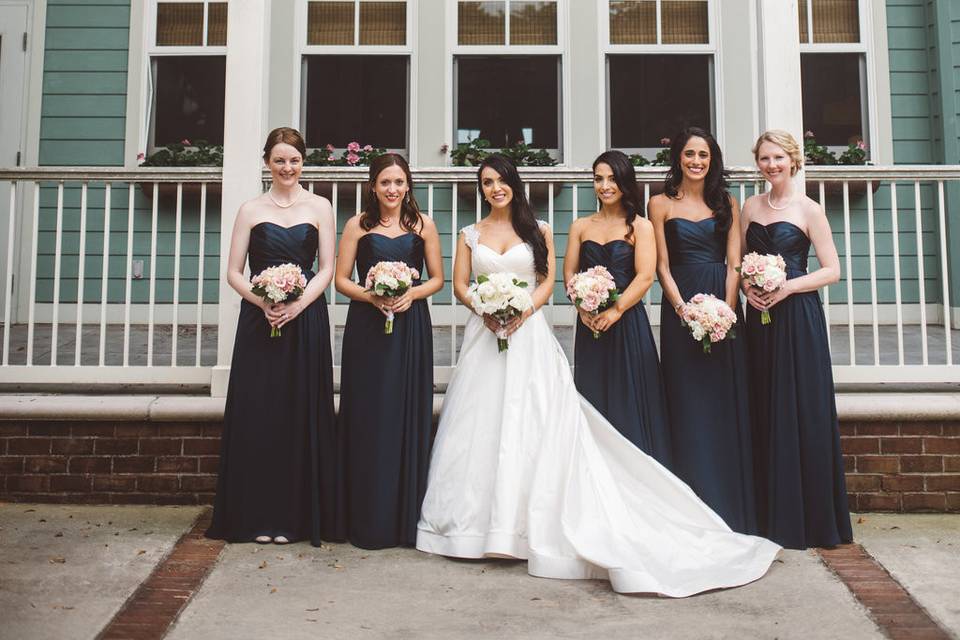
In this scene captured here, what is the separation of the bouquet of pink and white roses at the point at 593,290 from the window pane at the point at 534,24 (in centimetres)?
433

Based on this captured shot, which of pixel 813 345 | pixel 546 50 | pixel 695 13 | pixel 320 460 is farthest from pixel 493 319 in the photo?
pixel 695 13

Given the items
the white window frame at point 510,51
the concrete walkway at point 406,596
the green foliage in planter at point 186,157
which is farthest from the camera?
the white window frame at point 510,51

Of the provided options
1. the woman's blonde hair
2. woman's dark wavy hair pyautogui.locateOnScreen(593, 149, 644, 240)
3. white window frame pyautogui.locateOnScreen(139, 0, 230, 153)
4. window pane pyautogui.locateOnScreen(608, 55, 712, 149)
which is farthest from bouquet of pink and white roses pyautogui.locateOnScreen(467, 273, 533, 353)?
white window frame pyautogui.locateOnScreen(139, 0, 230, 153)

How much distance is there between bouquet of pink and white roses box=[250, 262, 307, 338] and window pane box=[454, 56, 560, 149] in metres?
4.09

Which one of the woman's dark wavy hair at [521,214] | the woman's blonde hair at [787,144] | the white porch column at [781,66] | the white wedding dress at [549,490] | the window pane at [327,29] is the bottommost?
the white wedding dress at [549,490]

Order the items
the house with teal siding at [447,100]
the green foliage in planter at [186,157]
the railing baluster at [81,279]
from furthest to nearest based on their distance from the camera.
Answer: the house with teal siding at [447,100], the green foliage in planter at [186,157], the railing baluster at [81,279]

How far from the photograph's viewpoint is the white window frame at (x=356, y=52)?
23.4 ft

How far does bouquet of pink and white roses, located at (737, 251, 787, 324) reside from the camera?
3.46m

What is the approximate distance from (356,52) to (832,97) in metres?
4.76

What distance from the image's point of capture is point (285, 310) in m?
3.62

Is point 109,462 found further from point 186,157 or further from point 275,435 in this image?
point 186,157

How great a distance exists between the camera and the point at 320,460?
3.71m

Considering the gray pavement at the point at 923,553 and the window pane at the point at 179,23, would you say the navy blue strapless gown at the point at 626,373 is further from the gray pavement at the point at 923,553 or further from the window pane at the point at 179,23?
the window pane at the point at 179,23

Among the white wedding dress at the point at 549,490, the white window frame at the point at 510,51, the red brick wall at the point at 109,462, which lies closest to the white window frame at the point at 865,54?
the white window frame at the point at 510,51
